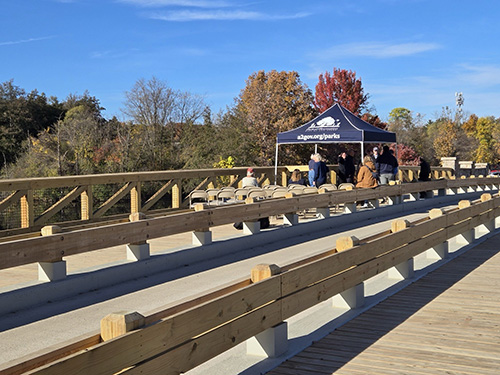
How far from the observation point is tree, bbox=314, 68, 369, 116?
49219 mm

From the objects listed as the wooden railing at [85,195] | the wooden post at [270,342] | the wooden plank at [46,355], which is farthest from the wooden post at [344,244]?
the wooden railing at [85,195]

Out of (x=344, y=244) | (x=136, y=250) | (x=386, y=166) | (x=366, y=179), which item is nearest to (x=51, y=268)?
(x=136, y=250)

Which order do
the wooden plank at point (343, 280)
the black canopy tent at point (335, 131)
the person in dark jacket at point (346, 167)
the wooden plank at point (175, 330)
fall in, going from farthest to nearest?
the black canopy tent at point (335, 131) < the person in dark jacket at point (346, 167) < the wooden plank at point (343, 280) < the wooden plank at point (175, 330)

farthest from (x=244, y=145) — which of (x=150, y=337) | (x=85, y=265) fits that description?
(x=150, y=337)

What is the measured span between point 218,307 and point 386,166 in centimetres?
1883

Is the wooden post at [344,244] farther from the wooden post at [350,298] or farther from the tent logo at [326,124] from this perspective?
the tent logo at [326,124]

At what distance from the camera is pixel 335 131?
22.7 meters

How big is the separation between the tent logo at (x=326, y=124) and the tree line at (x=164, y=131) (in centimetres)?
844

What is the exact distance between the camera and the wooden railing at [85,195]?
12.8 meters

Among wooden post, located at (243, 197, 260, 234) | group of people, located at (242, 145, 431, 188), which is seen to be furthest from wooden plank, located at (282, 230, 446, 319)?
group of people, located at (242, 145, 431, 188)

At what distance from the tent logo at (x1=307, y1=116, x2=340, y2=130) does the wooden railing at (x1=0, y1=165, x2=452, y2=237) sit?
6.28 ft

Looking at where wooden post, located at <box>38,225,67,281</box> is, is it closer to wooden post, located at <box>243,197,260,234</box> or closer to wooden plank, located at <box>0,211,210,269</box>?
wooden plank, located at <box>0,211,210,269</box>

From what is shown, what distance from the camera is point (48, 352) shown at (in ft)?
11.0

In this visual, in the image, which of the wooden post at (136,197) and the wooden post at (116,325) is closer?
the wooden post at (116,325)
